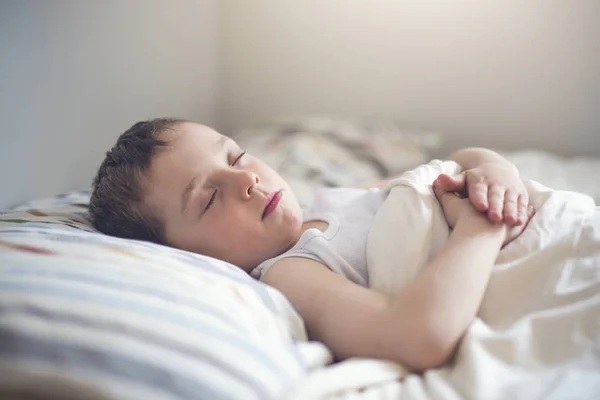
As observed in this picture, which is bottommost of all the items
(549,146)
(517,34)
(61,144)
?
(549,146)

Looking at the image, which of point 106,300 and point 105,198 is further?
point 105,198

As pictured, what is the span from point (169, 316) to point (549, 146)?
1691 millimetres

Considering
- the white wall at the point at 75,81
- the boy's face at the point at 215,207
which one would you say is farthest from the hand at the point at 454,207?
the white wall at the point at 75,81

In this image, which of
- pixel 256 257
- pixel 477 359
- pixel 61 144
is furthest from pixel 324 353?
pixel 61 144

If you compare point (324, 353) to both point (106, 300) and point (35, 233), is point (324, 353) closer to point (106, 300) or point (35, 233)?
point (106, 300)

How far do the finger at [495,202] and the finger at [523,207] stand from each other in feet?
0.10

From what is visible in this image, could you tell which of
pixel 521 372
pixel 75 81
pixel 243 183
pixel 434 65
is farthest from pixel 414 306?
pixel 434 65

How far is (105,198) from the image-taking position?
879 mm

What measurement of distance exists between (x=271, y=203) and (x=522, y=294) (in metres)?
0.39

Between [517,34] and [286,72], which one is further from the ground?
[517,34]

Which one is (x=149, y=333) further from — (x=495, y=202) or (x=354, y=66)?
(x=354, y=66)

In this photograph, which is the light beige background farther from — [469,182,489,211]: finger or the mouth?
[469,182,489,211]: finger

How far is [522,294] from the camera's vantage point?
651mm

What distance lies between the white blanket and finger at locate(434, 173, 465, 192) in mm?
23
